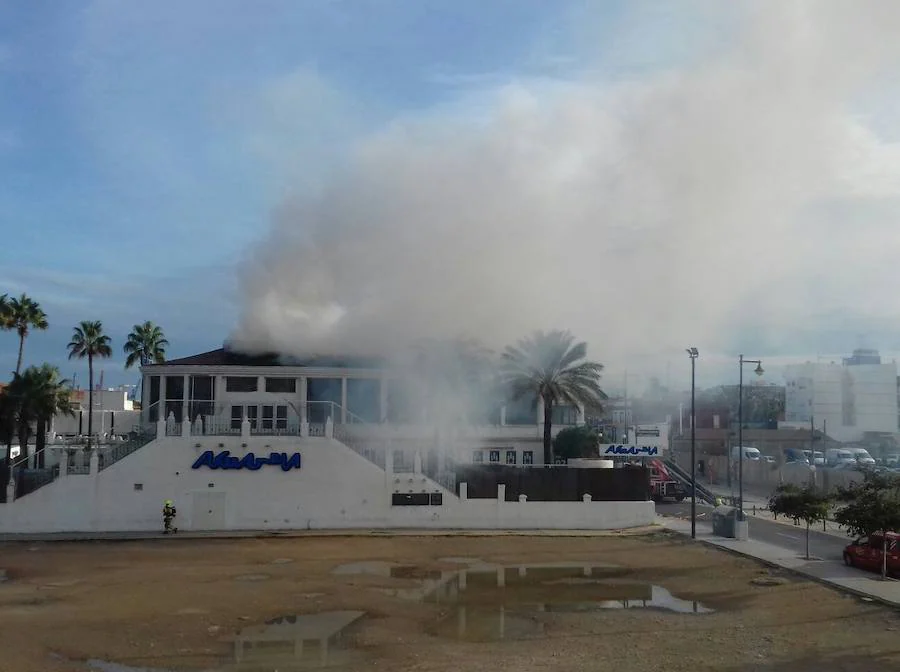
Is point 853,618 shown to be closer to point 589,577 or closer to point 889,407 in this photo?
point 589,577

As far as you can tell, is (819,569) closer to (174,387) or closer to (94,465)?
(94,465)

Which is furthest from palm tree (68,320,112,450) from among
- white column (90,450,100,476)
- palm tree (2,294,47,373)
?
white column (90,450,100,476)

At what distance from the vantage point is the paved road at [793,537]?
99.9ft

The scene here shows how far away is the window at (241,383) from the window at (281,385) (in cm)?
80

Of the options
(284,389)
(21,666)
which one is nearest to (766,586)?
(21,666)

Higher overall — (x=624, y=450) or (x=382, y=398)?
(x=382, y=398)

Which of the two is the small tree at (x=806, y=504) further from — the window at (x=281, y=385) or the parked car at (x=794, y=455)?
the parked car at (x=794, y=455)

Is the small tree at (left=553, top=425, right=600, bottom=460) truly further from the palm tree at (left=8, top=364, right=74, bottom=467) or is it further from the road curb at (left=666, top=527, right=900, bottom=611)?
the palm tree at (left=8, top=364, right=74, bottom=467)

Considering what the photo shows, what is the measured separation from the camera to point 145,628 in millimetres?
18062

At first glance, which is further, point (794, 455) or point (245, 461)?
point (794, 455)

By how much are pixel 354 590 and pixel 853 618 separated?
1270 cm

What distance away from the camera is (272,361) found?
47.2m

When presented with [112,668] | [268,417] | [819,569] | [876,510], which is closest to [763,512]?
[819,569]

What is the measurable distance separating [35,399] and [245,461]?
1411cm
